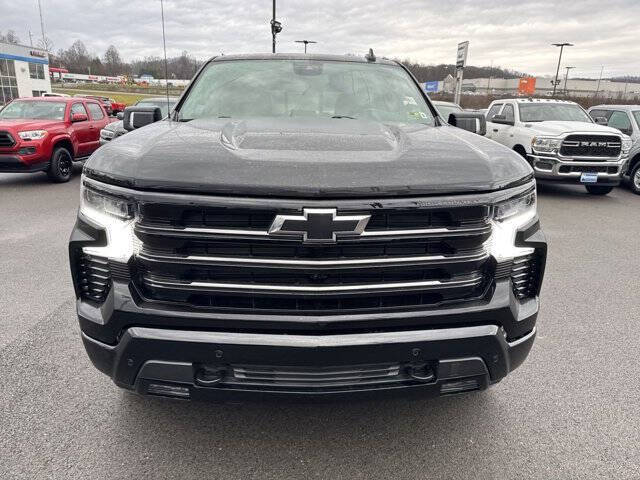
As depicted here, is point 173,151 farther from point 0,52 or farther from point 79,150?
point 0,52

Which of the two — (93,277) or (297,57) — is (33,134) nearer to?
(297,57)

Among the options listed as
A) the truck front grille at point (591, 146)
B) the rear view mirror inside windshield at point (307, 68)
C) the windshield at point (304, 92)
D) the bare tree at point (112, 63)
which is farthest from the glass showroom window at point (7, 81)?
the rear view mirror inside windshield at point (307, 68)

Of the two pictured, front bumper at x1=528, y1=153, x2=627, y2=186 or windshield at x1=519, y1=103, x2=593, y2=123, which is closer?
front bumper at x1=528, y1=153, x2=627, y2=186

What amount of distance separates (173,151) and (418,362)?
1356mm

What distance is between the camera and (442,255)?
79.1 inches

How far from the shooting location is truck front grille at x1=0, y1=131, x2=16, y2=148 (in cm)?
984

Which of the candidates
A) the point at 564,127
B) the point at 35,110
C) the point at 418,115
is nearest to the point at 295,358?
the point at 418,115

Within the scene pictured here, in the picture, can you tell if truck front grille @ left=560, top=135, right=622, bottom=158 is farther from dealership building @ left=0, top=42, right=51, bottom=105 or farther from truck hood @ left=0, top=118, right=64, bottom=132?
dealership building @ left=0, top=42, right=51, bottom=105

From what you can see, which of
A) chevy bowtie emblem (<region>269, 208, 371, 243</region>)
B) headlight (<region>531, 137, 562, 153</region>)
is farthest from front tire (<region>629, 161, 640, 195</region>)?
chevy bowtie emblem (<region>269, 208, 371, 243</region>)

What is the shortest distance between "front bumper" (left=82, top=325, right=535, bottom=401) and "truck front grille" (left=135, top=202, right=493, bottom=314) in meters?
0.13

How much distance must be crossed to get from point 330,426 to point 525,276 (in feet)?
4.22

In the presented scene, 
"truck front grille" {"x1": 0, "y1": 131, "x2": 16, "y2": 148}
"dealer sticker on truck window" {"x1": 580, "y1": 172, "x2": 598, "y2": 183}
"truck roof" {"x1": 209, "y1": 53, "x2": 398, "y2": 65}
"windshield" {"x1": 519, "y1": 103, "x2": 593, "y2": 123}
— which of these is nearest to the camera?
"truck roof" {"x1": 209, "y1": 53, "x2": 398, "y2": 65}

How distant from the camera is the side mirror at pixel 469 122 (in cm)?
361

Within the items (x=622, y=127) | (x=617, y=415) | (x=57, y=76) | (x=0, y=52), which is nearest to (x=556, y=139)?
(x=622, y=127)
